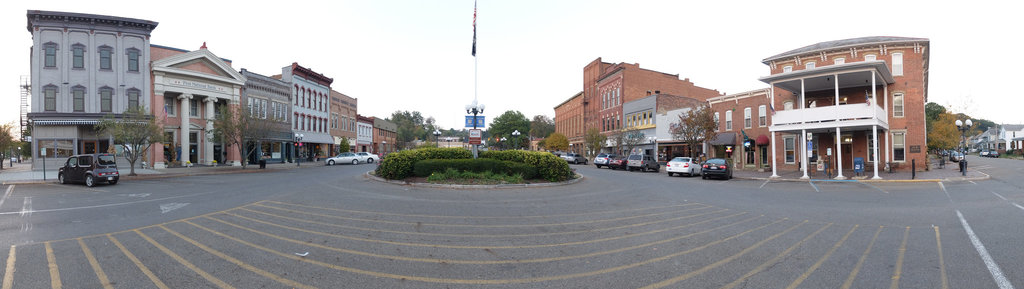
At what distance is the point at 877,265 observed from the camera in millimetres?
4930

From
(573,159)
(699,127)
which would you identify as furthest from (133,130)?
(573,159)

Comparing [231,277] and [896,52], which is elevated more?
[896,52]

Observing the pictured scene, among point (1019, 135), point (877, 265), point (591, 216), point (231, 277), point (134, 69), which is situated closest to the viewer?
point (231, 277)

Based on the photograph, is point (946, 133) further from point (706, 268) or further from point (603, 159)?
point (706, 268)

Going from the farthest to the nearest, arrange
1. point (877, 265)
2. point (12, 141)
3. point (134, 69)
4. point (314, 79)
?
point (314, 79)
point (12, 141)
point (134, 69)
point (877, 265)

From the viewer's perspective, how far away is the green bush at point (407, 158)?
17.0 m

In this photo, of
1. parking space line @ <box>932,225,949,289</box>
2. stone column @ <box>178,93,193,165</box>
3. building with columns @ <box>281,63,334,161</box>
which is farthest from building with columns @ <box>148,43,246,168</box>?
parking space line @ <box>932,225,949,289</box>

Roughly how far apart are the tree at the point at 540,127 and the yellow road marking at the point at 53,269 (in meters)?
94.5

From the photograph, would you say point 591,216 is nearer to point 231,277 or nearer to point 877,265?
point 877,265

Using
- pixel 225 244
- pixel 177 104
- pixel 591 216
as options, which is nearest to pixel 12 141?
pixel 177 104

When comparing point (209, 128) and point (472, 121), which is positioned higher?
point (209, 128)

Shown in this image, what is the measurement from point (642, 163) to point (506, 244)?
82.4ft

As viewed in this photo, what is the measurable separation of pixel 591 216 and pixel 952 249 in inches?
211

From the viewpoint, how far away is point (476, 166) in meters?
17.0
